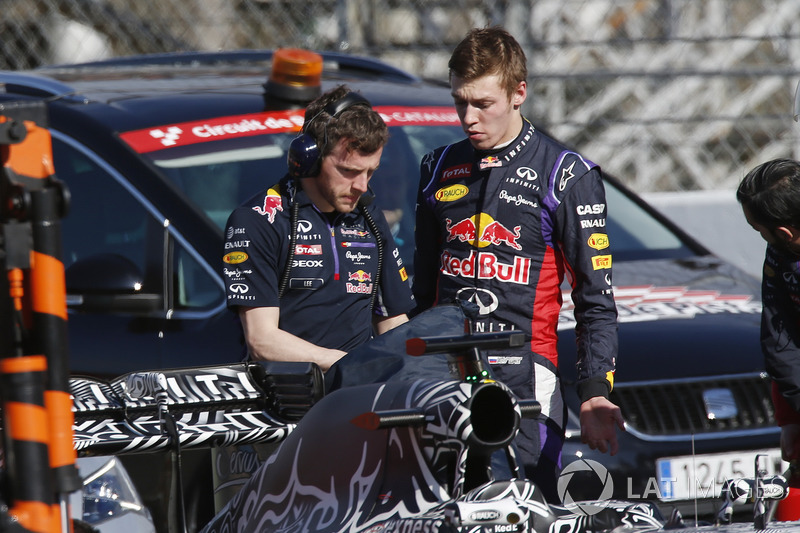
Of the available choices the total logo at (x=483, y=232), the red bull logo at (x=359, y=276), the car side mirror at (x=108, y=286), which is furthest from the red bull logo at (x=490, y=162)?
the car side mirror at (x=108, y=286)

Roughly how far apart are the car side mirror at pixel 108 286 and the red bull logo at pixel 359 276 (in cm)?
86

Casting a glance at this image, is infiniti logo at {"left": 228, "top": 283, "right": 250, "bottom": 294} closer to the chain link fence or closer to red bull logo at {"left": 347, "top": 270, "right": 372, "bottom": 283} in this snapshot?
red bull logo at {"left": 347, "top": 270, "right": 372, "bottom": 283}

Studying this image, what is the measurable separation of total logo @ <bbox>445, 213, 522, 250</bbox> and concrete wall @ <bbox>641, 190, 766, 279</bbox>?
5030mm

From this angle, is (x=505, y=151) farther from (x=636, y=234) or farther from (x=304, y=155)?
(x=636, y=234)

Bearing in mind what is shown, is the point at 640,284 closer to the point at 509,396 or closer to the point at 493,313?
the point at 493,313

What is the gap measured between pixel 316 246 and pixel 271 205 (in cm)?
19

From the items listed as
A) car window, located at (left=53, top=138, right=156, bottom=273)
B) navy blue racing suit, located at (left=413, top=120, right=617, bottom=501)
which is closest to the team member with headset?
navy blue racing suit, located at (left=413, top=120, right=617, bottom=501)

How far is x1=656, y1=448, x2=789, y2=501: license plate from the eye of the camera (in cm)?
371

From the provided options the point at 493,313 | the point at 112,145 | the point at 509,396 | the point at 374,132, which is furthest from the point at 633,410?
the point at 112,145

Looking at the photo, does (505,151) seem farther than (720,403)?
No

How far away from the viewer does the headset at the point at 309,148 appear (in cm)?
355

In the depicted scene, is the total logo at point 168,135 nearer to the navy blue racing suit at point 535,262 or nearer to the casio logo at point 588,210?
the navy blue racing suit at point 535,262

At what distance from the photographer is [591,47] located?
8.69m

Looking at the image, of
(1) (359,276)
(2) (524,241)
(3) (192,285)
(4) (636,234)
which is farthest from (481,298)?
(4) (636,234)
